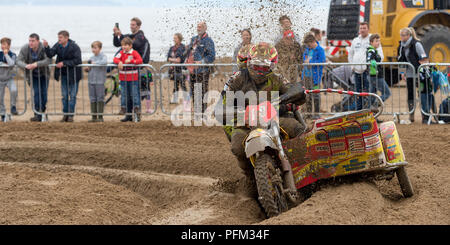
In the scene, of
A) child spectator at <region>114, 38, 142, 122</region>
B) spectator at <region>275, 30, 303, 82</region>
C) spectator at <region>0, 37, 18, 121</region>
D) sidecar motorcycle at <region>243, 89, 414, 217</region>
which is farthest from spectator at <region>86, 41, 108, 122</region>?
sidecar motorcycle at <region>243, 89, 414, 217</region>

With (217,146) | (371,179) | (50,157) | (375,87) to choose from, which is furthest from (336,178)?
(375,87)

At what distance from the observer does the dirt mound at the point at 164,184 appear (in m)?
6.92

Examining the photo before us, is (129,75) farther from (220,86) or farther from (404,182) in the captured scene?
(404,182)

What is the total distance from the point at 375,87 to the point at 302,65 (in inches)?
64.2

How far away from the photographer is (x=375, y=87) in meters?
14.1

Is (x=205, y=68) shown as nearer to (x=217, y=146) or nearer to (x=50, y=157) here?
(x=217, y=146)

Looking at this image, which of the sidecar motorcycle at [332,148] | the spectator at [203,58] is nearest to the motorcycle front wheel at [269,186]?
the sidecar motorcycle at [332,148]

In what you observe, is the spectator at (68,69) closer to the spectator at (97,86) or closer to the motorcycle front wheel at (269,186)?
the spectator at (97,86)

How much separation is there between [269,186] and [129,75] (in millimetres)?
8343

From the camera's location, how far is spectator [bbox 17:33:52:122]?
15.1 m

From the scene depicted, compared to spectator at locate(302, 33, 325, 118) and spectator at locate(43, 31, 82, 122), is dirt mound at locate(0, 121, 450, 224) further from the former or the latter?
spectator at locate(302, 33, 325, 118)

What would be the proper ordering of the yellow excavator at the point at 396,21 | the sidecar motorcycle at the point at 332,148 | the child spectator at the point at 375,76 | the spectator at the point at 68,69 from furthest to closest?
1. the yellow excavator at the point at 396,21
2. the spectator at the point at 68,69
3. the child spectator at the point at 375,76
4. the sidecar motorcycle at the point at 332,148

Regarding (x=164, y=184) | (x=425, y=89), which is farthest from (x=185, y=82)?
(x=164, y=184)

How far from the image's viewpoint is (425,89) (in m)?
13.9
